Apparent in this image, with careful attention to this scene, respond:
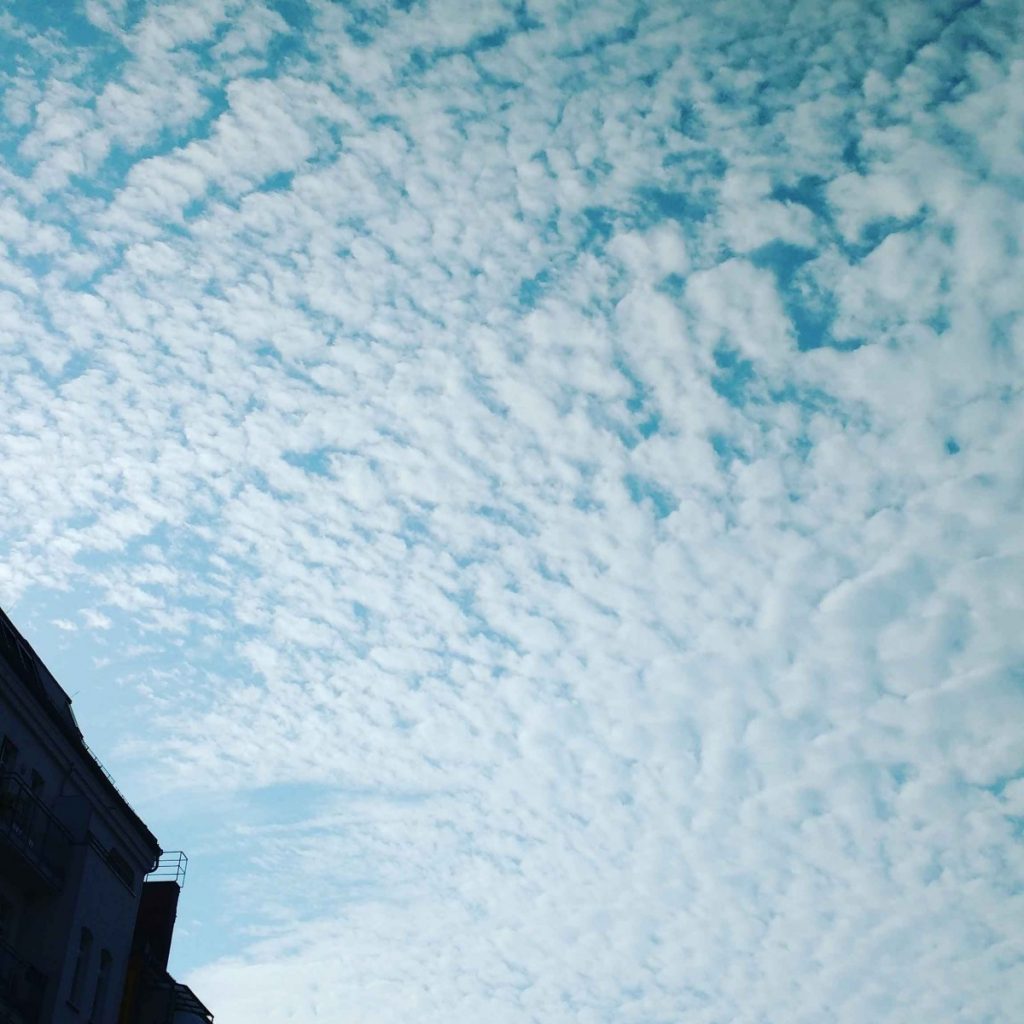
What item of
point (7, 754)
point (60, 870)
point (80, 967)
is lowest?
point (80, 967)

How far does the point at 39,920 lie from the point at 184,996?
1085 centimetres

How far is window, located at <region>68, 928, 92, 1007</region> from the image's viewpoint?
31578 mm

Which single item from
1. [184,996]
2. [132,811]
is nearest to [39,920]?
[132,811]

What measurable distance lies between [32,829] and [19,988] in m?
3.92

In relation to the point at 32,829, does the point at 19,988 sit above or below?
below

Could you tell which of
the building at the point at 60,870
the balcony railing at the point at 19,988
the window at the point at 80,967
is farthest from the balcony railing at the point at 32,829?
the balcony railing at the point at 19,988

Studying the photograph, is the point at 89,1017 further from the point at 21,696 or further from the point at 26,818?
the point at 21,696

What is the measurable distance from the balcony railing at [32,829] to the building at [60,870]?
0.03 metres

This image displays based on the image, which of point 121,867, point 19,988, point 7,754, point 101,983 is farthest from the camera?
point 121,867

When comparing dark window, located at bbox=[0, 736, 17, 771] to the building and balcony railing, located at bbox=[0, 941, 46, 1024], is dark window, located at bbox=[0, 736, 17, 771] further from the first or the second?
balcony railing, located at bbox=[0, 941, 46, 1024]

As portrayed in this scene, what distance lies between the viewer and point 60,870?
104ft

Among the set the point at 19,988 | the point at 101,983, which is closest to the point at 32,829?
the point at 19,988

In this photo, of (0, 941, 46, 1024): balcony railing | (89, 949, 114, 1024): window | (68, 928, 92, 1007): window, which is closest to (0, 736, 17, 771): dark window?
(0, 941, 46, 1024): balcony railing

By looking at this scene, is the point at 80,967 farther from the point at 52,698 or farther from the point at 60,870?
the point at 52,698
